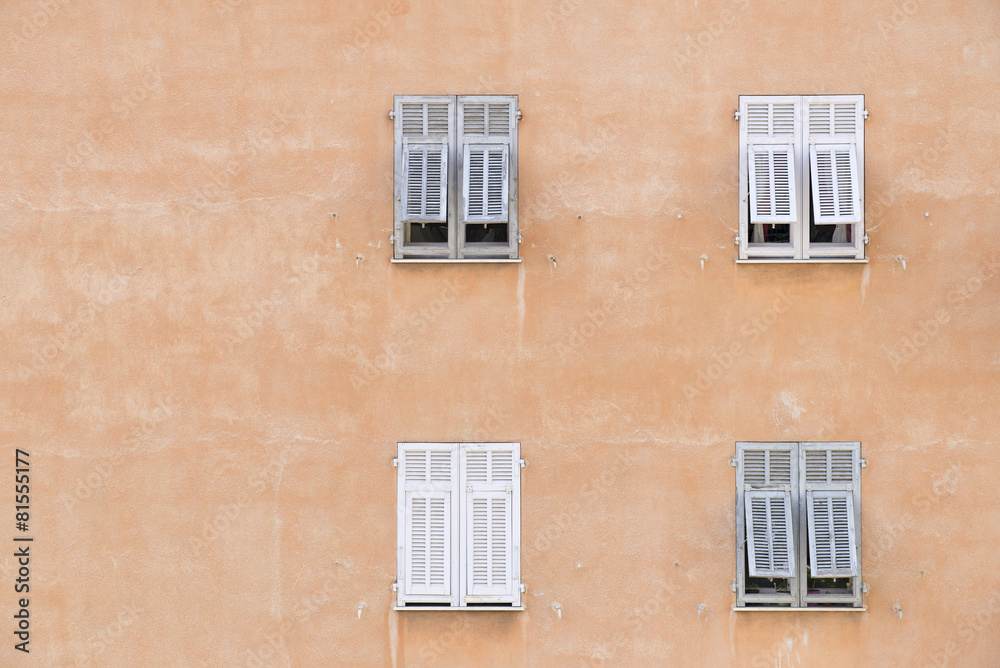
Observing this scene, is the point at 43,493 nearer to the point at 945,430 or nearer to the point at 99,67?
the point at 99,67

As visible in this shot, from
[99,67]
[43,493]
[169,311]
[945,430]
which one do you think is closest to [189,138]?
[99,67]

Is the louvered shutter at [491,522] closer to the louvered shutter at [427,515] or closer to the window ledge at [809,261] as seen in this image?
the louvered shutter at [427,515]

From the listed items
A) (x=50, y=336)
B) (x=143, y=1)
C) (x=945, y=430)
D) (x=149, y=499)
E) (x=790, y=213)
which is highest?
(x=143, y=1)

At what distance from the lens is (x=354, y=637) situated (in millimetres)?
11875

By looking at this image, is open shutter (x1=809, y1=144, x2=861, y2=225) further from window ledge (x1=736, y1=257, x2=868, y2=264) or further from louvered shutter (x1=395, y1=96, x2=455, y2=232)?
louvered shutter (x1=395, y1=96, x2=455, y2=232)

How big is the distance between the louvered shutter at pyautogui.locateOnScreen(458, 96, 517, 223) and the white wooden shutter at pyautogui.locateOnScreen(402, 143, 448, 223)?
268 mm

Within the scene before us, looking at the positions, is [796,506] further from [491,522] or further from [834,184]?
[834,184]

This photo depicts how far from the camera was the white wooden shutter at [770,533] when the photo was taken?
451 inches

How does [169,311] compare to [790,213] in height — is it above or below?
below

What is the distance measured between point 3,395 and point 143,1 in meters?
5.27

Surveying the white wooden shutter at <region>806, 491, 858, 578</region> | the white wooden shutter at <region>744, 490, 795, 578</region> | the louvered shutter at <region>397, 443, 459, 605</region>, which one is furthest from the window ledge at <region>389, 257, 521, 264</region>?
the white wooden shutter at <region>806, 491, 858, 578</region>

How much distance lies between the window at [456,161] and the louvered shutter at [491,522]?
2.54 meters

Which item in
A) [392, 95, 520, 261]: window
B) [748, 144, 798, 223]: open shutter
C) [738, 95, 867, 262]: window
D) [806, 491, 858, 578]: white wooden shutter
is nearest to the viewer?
[806, 491, 858, 578]: white wooden shutter

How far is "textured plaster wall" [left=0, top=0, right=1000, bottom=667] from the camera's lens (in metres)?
11.8
